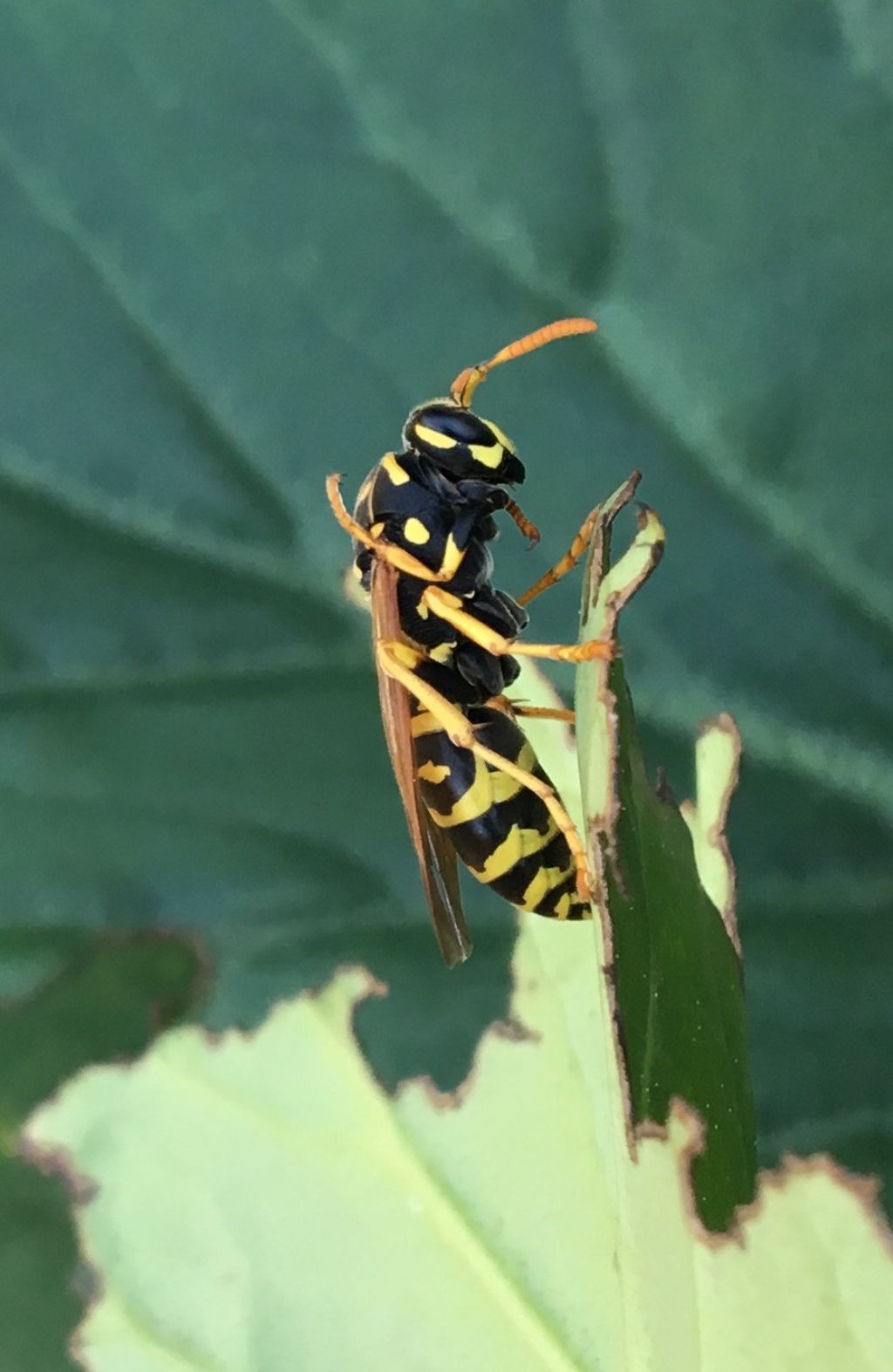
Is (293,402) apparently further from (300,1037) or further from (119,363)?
(300,1037)

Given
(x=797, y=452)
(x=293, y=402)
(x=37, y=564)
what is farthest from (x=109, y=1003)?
(x=797, y=452)

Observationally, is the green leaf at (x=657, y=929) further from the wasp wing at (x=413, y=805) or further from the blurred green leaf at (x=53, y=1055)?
the blurred green leaf at (x=53, y=1055)

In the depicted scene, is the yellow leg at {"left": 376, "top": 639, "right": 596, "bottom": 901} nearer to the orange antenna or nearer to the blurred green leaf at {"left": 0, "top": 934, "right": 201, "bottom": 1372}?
the orange antenna

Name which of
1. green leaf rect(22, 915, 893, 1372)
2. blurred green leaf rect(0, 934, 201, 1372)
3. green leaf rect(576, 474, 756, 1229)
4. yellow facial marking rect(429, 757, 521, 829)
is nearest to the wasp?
yellow facial marking rect(429, 757, 521, 829)

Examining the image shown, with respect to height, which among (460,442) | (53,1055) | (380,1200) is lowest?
(380,1200)

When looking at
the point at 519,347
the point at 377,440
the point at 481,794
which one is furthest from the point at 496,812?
the point at 377,440

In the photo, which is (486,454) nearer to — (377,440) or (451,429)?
(451,429)
